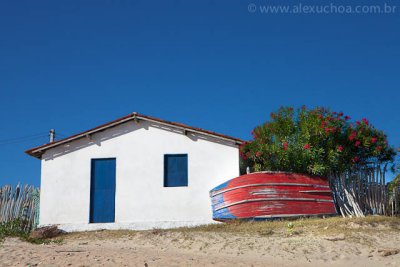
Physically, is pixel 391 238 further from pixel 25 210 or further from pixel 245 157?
pixel 25 210

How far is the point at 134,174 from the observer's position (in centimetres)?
1861

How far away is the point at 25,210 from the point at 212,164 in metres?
7.04

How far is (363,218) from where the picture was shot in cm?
1636

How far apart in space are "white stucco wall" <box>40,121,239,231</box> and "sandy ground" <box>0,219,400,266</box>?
2.03 m

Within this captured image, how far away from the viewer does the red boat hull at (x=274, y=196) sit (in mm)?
16672

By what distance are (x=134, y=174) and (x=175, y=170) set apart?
56.8 inches

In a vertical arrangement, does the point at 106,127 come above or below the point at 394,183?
above

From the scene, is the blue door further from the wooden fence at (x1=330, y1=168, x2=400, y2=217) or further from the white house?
the wooden fence at (x1=330, y1=168, x2=400, y2=217)

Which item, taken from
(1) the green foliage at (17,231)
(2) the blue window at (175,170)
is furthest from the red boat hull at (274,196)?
(1) the green foliage at (17,231)

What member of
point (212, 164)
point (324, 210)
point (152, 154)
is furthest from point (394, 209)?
point (152, 154)

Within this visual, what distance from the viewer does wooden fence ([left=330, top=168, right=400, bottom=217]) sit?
57.4ft

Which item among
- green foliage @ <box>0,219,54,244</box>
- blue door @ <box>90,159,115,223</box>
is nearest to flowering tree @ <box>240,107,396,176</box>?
blue door @ <box>90,159,115,223</box>

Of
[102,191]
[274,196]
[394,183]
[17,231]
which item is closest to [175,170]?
[102,191]

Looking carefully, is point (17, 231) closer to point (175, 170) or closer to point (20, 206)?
point (20, 206)
